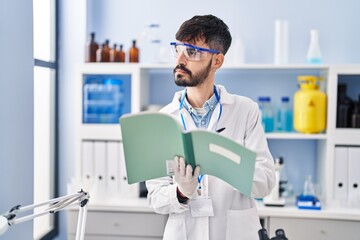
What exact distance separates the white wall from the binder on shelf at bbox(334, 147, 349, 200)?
1.70m

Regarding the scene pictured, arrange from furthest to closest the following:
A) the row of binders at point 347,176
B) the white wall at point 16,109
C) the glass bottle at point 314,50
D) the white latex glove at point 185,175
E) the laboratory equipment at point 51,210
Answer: the glass bottle at point 314,50, the row of binders at point 347,176, the white wall at point 16,109, the white latex glove at point 185,175, the laboratory equipment at point 51,210

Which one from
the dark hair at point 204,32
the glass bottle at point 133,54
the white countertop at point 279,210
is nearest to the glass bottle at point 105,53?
the glass bottle at point 133,54

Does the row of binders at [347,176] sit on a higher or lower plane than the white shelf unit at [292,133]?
lower

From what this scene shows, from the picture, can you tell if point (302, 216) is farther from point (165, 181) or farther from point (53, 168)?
point (53, 168)

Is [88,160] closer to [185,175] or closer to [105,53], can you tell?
[105,53]

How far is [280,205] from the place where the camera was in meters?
2.78

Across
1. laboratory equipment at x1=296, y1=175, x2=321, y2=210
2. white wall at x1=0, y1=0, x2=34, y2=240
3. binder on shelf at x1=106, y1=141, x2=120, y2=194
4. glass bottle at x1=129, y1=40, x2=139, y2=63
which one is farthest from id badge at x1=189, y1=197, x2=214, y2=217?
glass bottle at x1=129, y1=40, x2=139, y2=63

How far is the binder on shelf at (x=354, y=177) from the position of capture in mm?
2747

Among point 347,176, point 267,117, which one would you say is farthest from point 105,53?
point 347,176

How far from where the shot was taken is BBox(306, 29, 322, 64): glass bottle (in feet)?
9.51

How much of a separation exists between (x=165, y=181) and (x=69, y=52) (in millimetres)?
1782

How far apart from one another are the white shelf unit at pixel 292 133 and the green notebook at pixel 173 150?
1.36 metres

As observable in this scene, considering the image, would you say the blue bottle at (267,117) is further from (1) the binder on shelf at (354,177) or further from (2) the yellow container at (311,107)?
(1) the binder on shelf at (354,177)

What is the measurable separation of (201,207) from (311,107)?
1344 mm
